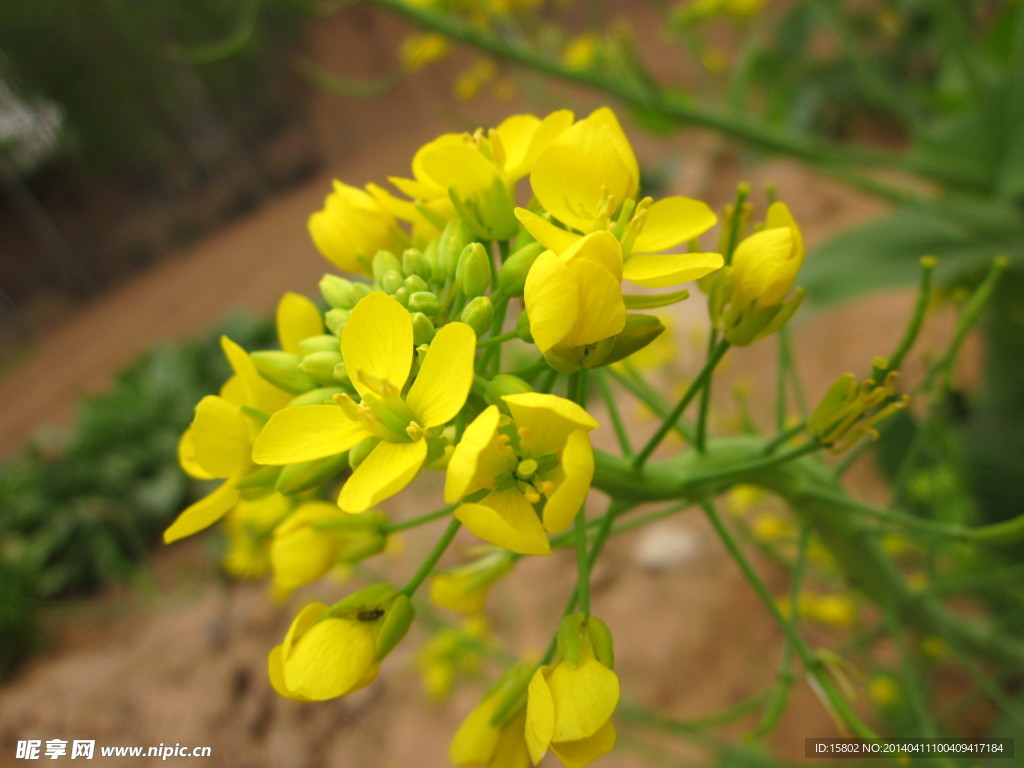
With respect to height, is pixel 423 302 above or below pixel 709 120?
above

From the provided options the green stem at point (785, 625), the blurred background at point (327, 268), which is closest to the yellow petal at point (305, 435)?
the green stem at point (785, 625)

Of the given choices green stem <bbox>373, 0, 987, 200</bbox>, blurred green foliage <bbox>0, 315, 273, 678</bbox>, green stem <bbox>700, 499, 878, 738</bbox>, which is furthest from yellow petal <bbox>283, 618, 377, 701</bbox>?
blurred green foliage <bbox>0, 315, 273, 678</bbox>

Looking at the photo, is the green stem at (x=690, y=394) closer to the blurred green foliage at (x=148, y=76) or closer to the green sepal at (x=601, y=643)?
the green sepal at (x=601, y=643)

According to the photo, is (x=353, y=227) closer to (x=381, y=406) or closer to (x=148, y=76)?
(x=381, y=406)

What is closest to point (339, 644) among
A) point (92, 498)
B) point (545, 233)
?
point (545, 233)

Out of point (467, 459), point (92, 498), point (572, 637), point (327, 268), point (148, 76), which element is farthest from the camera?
point (148, 76)

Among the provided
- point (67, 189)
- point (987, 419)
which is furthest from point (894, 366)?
point (67, 189)
